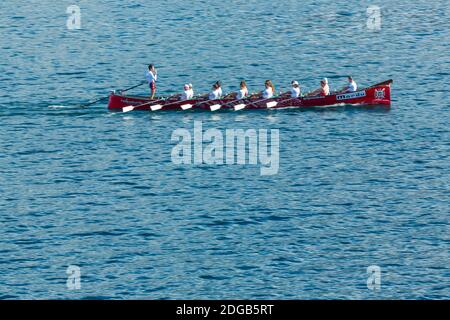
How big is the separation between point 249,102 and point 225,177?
47.3ft

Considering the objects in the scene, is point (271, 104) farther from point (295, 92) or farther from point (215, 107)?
A: point (215, 107)

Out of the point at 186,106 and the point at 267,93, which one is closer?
the point at 267,93

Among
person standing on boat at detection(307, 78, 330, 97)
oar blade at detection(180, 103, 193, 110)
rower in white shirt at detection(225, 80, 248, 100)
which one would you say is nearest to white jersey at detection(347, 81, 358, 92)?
person standing on boat at detection(307, 78, 330, 97)

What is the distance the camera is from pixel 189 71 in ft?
361

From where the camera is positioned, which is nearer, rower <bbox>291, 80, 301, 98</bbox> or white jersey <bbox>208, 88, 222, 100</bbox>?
white jersey <bbox>208, 88, 222, 100</bbox>

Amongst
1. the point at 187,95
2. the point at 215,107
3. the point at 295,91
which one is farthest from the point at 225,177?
the point at 295,91

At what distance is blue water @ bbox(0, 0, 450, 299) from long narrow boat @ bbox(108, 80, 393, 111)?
0.82m

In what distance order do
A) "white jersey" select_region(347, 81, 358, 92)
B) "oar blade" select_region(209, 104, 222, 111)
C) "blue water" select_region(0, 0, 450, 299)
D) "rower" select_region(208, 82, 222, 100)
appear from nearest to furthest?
"blue water" select_region(0, 0, 450, 299) < "white jersey" select_region(347, 81, 358, 92) < "oar blade" select_region(209, 104, 222, 111) < "rower" select_region(208, 82, 222, 100)

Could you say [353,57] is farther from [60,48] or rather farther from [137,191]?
[137,191]

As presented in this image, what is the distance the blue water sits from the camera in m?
64.9

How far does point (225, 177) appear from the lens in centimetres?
8025

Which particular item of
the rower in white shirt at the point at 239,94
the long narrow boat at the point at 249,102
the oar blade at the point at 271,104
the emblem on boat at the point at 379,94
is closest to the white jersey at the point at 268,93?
the long narrow boat at the point at 249,102

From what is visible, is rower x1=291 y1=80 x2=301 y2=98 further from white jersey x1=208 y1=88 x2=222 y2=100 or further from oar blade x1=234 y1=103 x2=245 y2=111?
white jersey x1=208 y1=88 x2=222 y2=100
